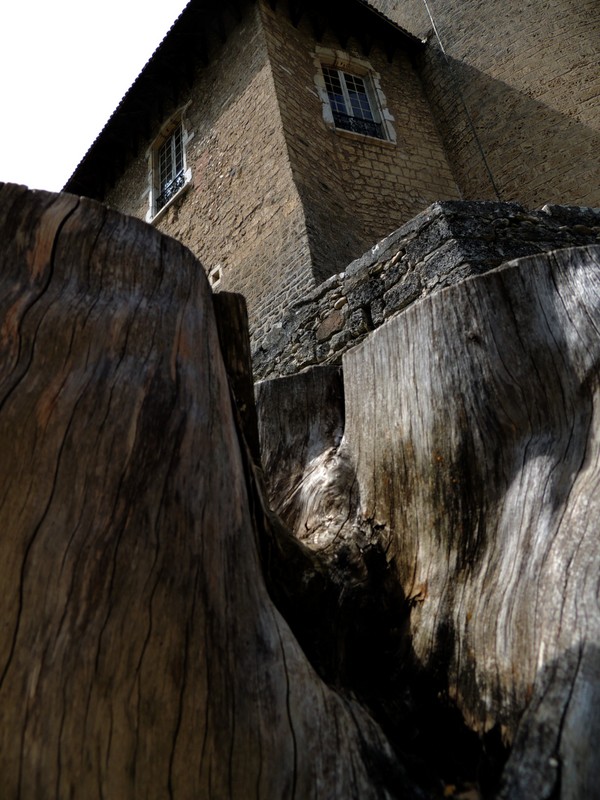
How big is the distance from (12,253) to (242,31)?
9.14 meters

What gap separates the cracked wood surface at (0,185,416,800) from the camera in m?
0.86

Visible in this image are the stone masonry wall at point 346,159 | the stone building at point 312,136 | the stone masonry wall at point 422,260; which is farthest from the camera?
the stone building at point 312,136

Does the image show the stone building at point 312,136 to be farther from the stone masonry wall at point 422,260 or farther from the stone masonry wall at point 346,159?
the stone masonry wall at point 422,260

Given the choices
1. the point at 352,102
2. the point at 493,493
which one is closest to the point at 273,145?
the point at 352,102

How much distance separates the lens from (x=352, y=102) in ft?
30.3

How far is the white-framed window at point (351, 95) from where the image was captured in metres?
8.75

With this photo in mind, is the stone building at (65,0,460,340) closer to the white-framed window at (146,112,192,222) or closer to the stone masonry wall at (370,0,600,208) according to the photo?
the white-framed window at (146,112,192,222)

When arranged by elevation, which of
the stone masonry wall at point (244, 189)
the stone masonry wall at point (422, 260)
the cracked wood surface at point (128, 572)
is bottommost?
the cracked wood surface at point (128, 572)

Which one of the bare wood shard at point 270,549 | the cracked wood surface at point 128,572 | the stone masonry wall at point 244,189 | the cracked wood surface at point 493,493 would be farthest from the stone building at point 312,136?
the cracked wood surface at point 128,572

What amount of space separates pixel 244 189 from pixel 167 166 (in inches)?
110

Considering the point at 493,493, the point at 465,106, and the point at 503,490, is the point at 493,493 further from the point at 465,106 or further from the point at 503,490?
the point at 465,106

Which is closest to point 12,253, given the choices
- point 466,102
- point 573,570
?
point 573,570

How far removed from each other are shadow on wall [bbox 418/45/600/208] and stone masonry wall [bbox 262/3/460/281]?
1.13ft

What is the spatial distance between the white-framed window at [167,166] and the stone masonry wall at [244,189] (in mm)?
163
